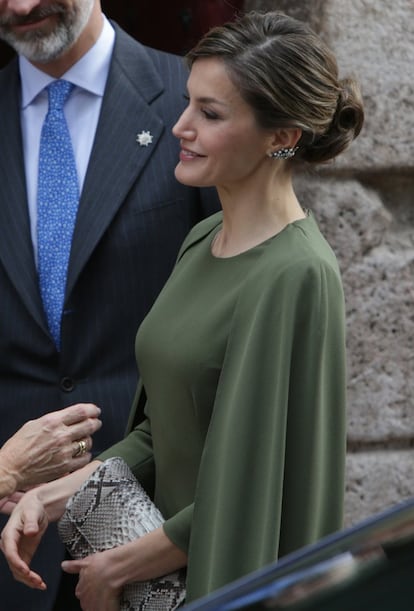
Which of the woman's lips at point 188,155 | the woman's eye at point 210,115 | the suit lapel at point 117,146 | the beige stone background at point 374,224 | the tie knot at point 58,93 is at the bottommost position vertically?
the beige stone background at point 374,224

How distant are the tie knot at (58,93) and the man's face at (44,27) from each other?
0.07 m

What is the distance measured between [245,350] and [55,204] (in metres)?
1.03

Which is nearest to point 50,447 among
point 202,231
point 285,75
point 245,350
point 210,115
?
point 202,231

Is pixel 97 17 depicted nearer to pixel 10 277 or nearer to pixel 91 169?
pixel 91 169

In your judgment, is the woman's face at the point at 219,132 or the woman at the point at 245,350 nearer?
the woman at the point at 245,350

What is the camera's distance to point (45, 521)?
8.83ft

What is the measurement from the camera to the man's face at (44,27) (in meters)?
3.36

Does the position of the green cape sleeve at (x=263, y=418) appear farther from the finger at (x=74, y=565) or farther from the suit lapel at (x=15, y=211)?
the suit lapel at (x=15, y=211)

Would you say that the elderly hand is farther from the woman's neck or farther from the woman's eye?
the woman's eye

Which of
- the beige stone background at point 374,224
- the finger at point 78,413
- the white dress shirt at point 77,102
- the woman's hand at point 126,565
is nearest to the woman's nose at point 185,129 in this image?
the finger at point 78,413

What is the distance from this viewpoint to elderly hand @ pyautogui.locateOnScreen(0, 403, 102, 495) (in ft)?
9.37

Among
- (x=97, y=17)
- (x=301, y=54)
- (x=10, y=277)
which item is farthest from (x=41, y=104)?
(x=301, y=54)

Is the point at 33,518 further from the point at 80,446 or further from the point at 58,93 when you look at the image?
Answer: the point at 58,93

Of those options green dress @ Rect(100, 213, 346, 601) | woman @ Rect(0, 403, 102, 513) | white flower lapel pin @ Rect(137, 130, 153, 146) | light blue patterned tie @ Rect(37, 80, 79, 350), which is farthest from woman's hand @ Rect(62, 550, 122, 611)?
white flower lapel pin @ Rect(137, 130, 153, 146)
